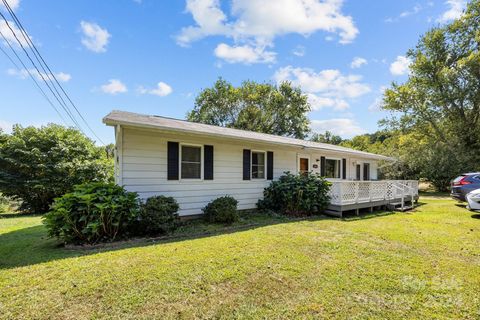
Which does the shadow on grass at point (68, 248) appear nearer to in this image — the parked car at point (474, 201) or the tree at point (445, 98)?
the parked car at point (474, 201)

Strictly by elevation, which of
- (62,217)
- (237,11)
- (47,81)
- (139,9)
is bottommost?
(62,217)

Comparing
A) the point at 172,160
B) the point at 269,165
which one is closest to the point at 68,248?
the point at 172,160

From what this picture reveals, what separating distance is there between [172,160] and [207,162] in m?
A: 1.20

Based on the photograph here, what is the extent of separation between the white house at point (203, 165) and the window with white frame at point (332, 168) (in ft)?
6.47

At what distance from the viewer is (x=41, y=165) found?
433 inches

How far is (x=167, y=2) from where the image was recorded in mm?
10078

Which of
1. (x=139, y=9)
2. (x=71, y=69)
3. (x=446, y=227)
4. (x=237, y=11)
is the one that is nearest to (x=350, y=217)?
(x=446, y=227)

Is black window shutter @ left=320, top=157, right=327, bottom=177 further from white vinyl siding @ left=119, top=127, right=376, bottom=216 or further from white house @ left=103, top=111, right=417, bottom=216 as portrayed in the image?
white vinyl siding @ left=119, top=127, right=376, bottom=216

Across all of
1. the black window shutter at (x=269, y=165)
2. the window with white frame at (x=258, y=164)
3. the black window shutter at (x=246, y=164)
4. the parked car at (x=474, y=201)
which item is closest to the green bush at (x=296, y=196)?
the black window shutter at (x=269, y=165)

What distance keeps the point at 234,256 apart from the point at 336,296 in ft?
6.15

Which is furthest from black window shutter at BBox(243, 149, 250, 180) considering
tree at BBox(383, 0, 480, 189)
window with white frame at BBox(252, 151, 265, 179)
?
tree at BBox(383, 0, 480, 189)

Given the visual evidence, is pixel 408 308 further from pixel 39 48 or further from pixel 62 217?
pixel 39 48

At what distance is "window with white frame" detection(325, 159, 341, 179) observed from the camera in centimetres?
1308

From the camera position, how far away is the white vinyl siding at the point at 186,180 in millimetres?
6656
